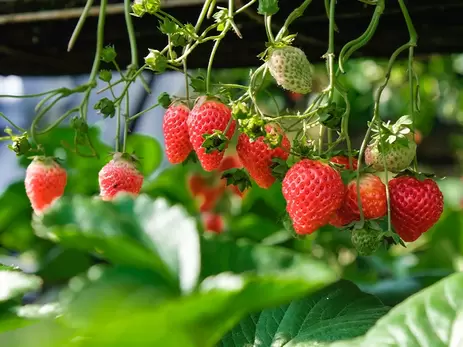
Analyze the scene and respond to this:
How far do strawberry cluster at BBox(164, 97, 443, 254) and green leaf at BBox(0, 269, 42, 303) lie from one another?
28cm

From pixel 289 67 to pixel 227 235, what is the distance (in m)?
0.19

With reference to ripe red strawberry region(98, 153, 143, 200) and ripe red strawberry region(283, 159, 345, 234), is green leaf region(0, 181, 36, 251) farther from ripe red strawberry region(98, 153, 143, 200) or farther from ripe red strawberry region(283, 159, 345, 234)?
ripe red strawberry region(283, 159, 345, 234)

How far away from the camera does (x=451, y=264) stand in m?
2.21

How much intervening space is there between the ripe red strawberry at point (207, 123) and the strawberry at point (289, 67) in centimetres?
7

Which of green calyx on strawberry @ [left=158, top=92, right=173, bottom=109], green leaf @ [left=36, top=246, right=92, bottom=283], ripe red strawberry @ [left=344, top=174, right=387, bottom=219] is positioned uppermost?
green calyx on strawberry @ [left=158, top=92, right=173, bottom=109]

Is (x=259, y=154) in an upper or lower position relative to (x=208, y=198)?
upper

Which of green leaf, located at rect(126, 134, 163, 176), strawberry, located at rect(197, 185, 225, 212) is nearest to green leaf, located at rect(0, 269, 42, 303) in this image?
green leaf, located at rect(126, 134, 163, 176)

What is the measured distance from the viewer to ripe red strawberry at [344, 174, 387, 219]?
2.56 ft

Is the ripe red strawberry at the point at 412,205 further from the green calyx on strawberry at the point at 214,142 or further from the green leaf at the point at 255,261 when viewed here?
the green leaf at the point at 255,261

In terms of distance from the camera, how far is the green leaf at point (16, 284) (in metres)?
0.52

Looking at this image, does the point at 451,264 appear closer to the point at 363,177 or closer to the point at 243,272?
the point at 363,177

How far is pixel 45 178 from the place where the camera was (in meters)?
0.90

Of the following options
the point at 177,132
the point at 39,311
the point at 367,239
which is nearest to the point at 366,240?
the point at 367,239

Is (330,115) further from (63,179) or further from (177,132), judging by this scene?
(63,179)
